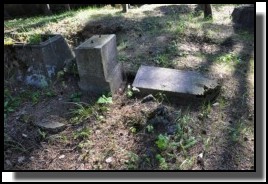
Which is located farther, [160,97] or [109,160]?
[160,97]

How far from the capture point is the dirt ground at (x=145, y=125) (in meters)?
4.02

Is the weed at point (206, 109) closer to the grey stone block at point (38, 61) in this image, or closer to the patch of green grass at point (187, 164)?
the patch of green grass at point (187, 164)

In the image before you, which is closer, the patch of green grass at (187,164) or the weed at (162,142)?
the patch of green grass at (187,164)

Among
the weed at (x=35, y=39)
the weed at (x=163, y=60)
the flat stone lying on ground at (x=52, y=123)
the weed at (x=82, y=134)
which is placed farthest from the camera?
the weed at (x=163, y=60)

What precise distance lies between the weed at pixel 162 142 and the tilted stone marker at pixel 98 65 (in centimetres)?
130

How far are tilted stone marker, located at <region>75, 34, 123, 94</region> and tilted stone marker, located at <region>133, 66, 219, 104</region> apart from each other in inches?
15.2

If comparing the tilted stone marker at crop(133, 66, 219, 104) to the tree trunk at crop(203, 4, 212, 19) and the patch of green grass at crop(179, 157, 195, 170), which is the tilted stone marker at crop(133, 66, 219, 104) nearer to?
the patch of green grass at crop(179, 157, 195, 170)

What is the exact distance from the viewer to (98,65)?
4832 millimetres

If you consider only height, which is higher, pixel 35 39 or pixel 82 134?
pixel 35 39

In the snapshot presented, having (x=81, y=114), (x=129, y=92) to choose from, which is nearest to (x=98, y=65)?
(x=129, y=92)

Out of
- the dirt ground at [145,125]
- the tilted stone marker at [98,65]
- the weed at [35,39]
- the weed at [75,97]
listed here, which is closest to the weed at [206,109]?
the dirt ground at [145,125]

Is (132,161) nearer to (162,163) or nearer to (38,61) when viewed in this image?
(162,163)

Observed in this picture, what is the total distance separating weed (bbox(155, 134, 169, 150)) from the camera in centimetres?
400

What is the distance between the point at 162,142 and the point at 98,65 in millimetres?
1525
